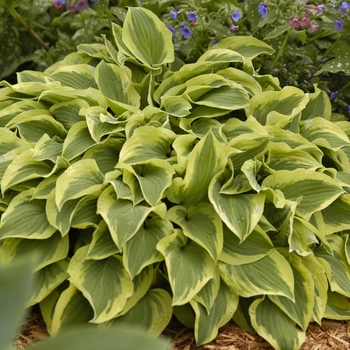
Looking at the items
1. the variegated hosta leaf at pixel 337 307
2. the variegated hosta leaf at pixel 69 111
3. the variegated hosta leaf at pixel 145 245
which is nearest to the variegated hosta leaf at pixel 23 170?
the variegated hosta leaf at pixel 69 111

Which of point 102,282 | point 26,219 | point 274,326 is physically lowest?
point 274,326

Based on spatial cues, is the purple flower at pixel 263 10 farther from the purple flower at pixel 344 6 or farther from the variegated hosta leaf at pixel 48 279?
the variegated hosta leaf at pixel 48 279

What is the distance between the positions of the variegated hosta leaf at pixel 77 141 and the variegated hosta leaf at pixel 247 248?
0.54 m

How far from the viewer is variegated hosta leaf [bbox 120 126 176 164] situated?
1.51m

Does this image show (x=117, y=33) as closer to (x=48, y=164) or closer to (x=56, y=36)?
(x=48, y=164)

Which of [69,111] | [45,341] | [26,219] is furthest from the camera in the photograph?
[69,111]

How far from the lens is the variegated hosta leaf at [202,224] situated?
138cm

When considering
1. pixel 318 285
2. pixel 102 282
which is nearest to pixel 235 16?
pixel 318 285

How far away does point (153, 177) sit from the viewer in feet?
A: 4.84

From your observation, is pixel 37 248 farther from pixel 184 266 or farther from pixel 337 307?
pixel 337 307

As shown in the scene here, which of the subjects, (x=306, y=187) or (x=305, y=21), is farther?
(x=305, y=21)

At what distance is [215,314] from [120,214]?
1.25 feet

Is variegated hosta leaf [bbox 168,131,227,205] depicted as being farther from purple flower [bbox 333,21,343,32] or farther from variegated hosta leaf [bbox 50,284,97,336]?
purple flower [bbox 333,21,343,32]

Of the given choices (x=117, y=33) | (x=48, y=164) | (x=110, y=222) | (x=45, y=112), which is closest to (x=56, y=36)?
(x=117, y=33)
